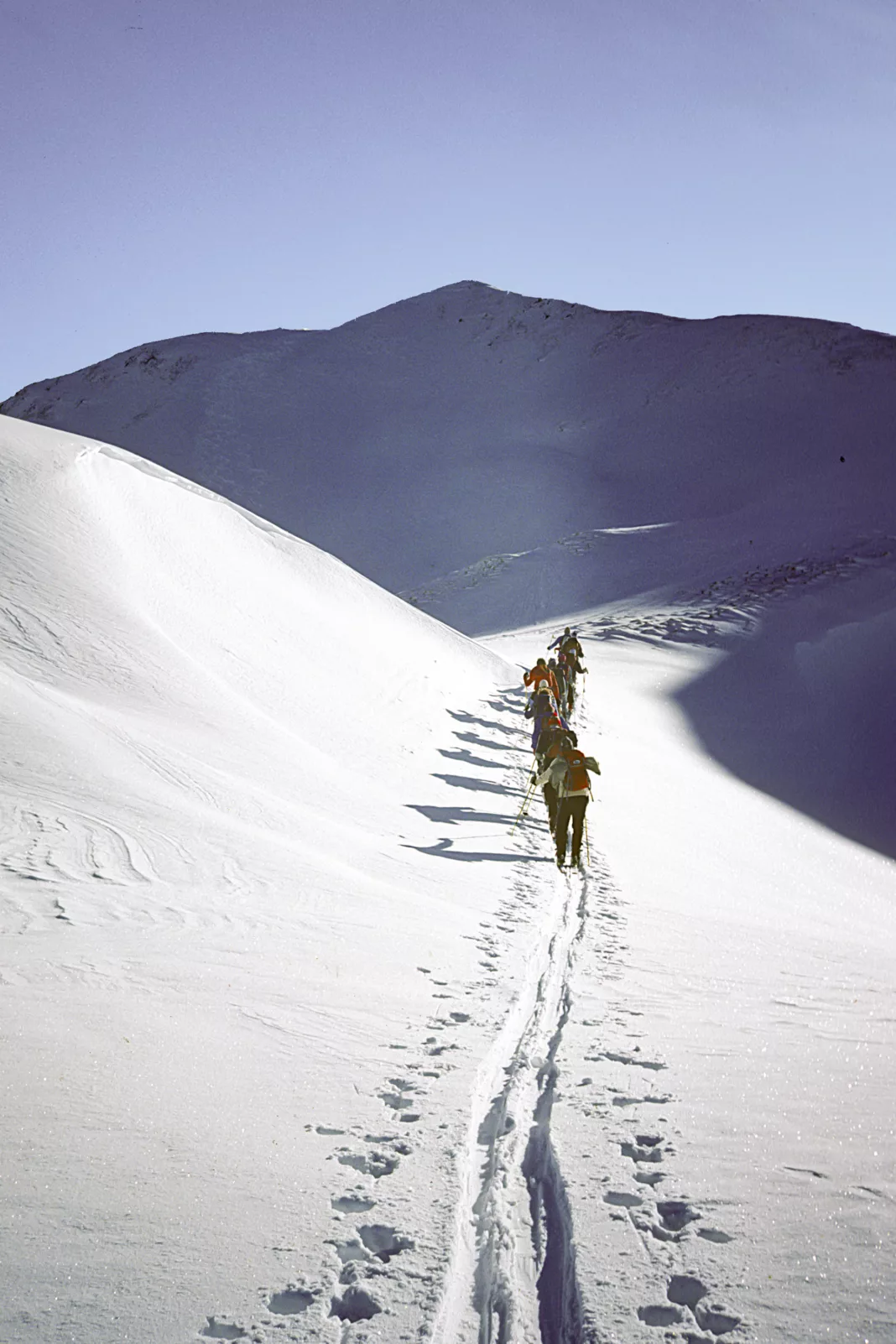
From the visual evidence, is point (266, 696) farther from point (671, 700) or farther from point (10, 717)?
point (671, 700)

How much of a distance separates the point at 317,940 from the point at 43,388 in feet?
324

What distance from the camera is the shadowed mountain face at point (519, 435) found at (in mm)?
49562

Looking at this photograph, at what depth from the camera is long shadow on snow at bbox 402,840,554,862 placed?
35.2ft

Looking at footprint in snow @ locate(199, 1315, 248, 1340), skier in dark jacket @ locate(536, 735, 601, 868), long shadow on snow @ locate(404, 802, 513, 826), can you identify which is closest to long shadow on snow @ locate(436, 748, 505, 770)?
long shadow on snow @ locate(404, 802, 513, 826)

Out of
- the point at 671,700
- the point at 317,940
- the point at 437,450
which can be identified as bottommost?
the point at 317,940

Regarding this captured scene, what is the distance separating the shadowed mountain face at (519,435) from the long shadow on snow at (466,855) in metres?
29.1

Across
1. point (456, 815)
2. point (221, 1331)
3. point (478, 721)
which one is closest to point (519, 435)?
point (478, 721)

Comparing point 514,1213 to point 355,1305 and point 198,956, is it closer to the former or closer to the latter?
point 355,1305

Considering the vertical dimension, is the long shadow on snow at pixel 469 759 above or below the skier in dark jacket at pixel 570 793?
above

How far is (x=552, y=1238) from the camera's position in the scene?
353 centimetres

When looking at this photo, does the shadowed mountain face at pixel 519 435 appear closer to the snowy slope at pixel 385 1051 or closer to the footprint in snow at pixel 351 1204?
the snowy slope at pixel 385 1051

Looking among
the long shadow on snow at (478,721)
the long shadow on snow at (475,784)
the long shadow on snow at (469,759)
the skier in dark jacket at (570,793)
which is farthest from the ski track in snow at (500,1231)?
the long shadow on snow at (478,721)

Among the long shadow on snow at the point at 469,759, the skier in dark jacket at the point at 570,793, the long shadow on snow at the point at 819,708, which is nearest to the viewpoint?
the skier in dark jacket at the point at 570,793

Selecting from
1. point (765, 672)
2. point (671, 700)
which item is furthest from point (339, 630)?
point (765, 672)
